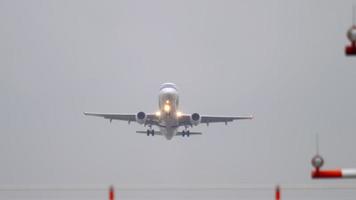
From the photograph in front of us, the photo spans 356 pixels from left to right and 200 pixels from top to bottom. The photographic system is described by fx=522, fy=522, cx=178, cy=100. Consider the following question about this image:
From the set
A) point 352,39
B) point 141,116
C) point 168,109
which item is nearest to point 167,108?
point 168,109

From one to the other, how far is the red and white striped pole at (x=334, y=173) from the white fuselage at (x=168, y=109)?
195ft

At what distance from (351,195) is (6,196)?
13.6 ft

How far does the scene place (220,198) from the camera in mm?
6336

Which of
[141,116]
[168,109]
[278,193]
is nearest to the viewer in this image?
[278,193]

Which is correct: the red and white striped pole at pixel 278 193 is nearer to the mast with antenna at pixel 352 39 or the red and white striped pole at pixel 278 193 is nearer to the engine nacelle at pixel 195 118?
the mast with antenna at pixel 352 39

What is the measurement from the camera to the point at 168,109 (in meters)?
64.8

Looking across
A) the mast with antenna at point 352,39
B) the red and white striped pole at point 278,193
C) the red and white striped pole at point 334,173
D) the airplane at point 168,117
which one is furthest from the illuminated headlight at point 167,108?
the mast with antenna at point 352,39

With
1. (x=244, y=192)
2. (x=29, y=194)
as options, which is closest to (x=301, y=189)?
(x=244, y=192)

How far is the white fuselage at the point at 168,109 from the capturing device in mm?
65062

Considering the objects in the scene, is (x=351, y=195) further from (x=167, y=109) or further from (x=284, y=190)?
(x=167, y=109)

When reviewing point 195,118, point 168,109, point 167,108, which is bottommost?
point 168,109

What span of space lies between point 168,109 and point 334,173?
59442mm

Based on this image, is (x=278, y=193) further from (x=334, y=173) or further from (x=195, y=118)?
(x=195, y=118)

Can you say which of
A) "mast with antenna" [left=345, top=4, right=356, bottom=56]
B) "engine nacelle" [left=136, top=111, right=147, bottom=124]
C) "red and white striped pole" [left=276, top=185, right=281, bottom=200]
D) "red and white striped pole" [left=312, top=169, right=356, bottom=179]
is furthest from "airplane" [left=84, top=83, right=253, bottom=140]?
"mast with antenna" [left=345, top=4, right=356, bottom=56]
